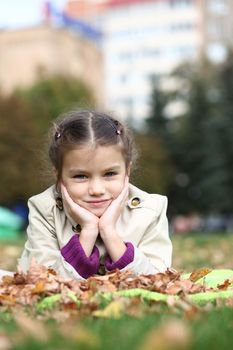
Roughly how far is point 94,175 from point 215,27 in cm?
10687

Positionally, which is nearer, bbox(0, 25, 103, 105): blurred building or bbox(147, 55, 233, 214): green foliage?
bbox(147, 55, 233, 214): green foliage

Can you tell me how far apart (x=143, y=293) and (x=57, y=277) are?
0.61 m

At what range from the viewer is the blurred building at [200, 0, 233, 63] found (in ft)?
354

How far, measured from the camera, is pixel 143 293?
13.1ft

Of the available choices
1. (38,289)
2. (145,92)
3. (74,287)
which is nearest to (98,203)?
Result: (74,287)

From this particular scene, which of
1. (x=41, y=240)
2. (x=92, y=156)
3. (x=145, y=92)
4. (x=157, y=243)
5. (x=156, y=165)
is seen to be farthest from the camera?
(x=145, y=92)

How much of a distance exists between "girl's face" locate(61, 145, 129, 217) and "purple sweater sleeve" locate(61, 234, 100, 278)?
0.77 ft

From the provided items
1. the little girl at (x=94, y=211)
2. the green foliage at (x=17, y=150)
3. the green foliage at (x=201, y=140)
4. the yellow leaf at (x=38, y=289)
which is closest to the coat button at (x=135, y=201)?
the little girl at (x=94, y=211)

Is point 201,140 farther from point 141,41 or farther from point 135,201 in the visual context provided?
point 141,41

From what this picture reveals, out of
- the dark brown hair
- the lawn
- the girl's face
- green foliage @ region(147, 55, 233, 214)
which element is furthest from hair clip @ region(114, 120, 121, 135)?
green foliage @ region(147, 55, 233, 214)

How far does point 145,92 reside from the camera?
107875 mm

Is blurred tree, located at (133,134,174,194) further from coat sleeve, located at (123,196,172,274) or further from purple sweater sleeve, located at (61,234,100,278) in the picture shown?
purple sweater sleeve, located at (61,234,100,278)

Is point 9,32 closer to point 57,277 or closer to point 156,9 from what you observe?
point 156,9

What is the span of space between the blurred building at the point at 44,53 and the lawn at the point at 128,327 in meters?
78.6
